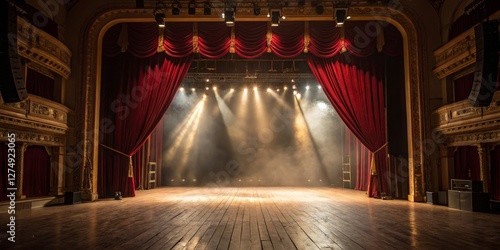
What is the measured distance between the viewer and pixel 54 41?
7012 millimetres

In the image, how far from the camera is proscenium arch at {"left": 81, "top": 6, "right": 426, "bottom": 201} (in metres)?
7.71

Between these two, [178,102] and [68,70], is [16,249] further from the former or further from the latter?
[178,102]

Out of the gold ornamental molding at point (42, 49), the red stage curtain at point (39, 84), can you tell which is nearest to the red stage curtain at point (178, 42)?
the gold ornamental molding at point (42, 49)

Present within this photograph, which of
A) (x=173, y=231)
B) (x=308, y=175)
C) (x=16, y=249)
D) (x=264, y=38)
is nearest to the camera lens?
(x=16, y=249)

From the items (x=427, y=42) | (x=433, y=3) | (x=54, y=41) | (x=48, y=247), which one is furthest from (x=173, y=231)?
(x=433, y=3)

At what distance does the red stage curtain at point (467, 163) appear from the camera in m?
6.96

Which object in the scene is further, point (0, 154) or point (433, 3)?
point (433, 3)

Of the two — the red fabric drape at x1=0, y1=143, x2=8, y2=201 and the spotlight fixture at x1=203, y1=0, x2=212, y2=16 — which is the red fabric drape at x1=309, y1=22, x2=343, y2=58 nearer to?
the spotlight fixture at x1=203, y1=0, x2=212, y2=16

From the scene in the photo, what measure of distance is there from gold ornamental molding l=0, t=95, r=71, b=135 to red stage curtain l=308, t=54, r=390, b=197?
5.63m

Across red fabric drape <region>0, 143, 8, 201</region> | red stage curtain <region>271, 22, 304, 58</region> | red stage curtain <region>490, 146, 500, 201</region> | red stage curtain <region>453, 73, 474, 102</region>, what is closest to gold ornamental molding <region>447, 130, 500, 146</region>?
red stage curtain <region>490, 146, 500, 201</region>

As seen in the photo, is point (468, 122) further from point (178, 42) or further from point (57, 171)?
point (57, 171)

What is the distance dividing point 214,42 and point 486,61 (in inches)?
208

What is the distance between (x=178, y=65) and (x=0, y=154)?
158 inches

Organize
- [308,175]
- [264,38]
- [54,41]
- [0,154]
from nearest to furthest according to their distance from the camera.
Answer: [0,154], [54,41], [264,38], [308,175]
